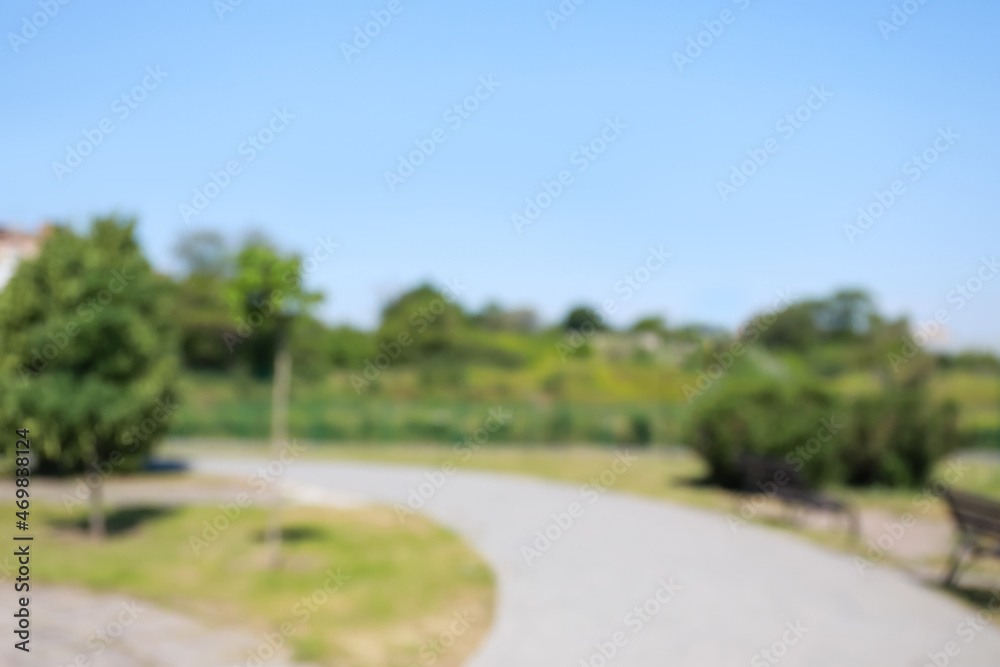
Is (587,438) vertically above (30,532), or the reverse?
(30,532)

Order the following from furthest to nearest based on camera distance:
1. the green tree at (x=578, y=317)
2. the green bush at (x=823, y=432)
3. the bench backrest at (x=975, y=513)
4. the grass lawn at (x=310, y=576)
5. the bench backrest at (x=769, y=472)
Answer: the green tree at (x=578, y=317), the green bush at (x=823, y=432), the bench backrest at (x=769, y=472), the bench backrest at (x=975, y=513), the grass lawn at (x=310, y=576)

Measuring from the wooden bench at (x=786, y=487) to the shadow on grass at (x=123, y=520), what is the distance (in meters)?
9.47

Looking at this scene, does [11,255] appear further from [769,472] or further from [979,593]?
[979,593]

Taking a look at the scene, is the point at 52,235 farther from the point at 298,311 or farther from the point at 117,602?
the point at 117,602

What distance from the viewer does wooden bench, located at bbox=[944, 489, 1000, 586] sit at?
787cm

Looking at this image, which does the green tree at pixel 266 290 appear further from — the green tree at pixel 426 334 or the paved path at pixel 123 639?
the green tree at pixel 426 334

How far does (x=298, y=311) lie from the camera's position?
876cm

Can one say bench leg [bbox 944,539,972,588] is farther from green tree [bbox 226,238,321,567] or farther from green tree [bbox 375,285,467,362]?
green tree [bbox 375,285,467,362]

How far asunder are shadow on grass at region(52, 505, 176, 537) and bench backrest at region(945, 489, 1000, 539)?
34.5 ft

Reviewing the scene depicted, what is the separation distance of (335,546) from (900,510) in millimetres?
9541

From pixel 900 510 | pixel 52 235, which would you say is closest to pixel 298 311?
pixel 52 235

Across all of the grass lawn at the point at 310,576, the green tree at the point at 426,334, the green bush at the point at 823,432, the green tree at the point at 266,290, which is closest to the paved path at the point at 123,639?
the grass lawn at the point at 310,576

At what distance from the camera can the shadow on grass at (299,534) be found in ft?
34.7

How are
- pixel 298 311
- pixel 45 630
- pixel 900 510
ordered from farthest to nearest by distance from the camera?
pixel 900 510
pixel 298 311
pixel 45 630
